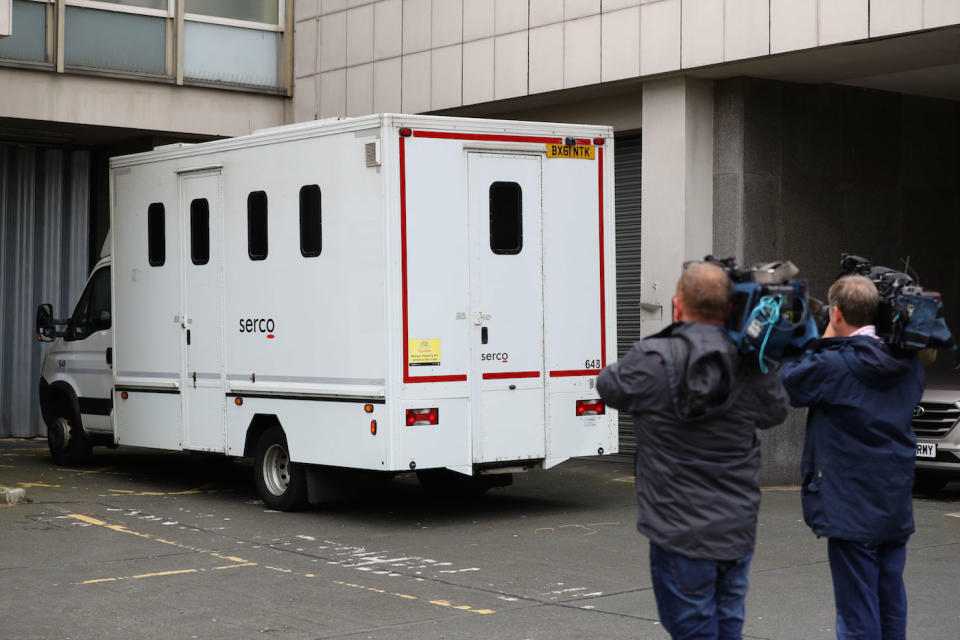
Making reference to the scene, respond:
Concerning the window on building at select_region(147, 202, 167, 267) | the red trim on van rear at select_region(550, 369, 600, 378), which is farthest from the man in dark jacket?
the window on building at select_region(147, 202, 167, 267)

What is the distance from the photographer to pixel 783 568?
9.30 meters

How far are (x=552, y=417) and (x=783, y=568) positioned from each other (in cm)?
282

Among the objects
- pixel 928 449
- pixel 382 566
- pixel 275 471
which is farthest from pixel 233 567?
pixel 928 449

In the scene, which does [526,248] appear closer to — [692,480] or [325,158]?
[325,158]

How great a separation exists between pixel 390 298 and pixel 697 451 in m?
6.25

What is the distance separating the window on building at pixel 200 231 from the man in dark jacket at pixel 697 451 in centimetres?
850

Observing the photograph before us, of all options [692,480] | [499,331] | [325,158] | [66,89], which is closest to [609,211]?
[499,331]

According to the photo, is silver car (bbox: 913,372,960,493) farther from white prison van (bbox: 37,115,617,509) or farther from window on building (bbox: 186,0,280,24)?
window on building (bbox: 186,0,280,24)

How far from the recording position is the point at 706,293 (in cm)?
465

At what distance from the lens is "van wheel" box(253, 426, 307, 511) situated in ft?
38.8

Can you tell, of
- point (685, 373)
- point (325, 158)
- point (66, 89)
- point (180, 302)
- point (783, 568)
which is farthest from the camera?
point (66, 89)

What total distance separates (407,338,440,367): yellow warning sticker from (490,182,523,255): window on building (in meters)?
0.99

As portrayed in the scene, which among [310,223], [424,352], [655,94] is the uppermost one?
[655,94]

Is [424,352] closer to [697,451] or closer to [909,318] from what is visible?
[909,318]
